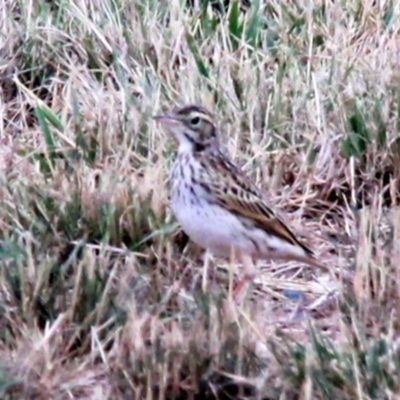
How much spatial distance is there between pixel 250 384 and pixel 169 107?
2.72m

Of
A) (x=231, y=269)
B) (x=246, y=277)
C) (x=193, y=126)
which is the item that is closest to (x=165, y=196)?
(x=193, y=126)

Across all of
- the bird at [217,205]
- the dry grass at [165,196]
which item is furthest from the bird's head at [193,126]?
the dry grass at [165,196]

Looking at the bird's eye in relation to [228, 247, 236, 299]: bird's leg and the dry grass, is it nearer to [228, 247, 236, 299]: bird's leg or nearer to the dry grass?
the dry grass

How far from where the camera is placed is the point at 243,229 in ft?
19.5

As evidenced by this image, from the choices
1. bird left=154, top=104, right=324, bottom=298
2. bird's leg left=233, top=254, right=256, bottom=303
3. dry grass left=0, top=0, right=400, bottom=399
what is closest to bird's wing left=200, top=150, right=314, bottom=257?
bird left=154, top=104, right=324, bottom=298

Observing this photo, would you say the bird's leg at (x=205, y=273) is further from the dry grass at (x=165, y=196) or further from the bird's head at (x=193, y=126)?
the bird's head at (x=193, y=126)

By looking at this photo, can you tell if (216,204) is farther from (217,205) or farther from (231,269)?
(231,269)

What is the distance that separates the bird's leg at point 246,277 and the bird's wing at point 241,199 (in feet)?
0.56

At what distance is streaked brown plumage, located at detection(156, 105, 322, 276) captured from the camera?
5820 mm

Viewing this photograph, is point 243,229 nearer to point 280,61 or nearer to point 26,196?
point 26,196

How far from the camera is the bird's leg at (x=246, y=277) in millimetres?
5738

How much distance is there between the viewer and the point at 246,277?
599cm

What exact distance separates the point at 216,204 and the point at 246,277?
35 cm

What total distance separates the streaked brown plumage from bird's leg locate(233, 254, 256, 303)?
90mm
